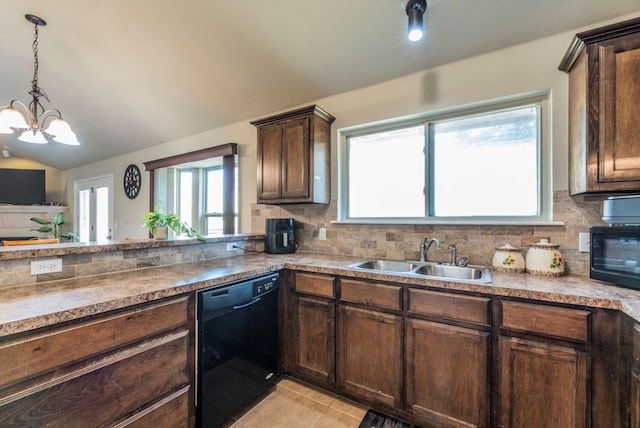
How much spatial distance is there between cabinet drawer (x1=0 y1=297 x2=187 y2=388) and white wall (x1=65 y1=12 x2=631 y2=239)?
1798 mm

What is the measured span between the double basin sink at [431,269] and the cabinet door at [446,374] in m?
0.33

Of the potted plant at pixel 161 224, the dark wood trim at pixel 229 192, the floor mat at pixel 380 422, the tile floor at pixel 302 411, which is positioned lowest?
the tile floor at pixel 302 411

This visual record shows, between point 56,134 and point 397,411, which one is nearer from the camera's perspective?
point 397,411

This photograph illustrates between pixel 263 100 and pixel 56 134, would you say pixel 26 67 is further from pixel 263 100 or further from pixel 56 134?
pixel 263 100

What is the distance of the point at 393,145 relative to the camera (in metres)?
2.52

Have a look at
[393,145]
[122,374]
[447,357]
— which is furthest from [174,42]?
[447,357]

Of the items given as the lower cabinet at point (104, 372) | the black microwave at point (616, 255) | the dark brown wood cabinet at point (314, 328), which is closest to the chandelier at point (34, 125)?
the lower cabinet at point (104, 372)

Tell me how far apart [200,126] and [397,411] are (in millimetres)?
3748

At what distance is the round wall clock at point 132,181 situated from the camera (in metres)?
4.76

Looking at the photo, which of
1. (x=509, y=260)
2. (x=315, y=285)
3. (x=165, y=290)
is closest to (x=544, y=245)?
A: (x=509, y=260)

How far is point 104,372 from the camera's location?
1111mm

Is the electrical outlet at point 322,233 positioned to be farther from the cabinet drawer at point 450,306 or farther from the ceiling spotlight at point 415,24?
the ceiling spotlight at point 415,24

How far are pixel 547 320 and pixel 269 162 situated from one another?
237 cm

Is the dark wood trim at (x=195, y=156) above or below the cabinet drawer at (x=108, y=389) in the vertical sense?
above
